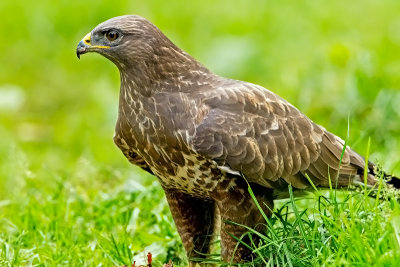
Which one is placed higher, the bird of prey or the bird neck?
the bird neck

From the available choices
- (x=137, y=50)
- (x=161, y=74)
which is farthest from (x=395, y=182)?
(x=137, y=50)

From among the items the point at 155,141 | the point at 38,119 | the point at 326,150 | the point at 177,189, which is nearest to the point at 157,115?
the point at 155,141

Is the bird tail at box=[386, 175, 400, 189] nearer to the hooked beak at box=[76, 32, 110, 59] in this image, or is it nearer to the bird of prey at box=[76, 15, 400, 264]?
the bird of prey at box=[76, 15, 400, 264]

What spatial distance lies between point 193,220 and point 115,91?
178 inches

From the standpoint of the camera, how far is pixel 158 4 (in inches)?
443

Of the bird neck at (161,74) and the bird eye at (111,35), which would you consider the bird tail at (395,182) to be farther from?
the bird eye at (111,35)

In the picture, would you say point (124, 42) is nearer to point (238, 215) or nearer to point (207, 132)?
point (207, 132)

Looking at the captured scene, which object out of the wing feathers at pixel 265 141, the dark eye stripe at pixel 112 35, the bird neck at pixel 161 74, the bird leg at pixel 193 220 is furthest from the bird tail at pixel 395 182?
the dark eye stripe at pixel 112 35

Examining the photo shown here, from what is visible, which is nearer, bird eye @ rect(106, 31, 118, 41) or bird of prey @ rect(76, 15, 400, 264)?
bird of prey @ rect(76, 15, 400, 264)

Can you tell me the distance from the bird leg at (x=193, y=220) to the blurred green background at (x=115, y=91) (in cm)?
26

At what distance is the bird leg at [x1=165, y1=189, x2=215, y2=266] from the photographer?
5.02 m

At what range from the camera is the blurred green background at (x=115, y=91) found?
5.68 metres

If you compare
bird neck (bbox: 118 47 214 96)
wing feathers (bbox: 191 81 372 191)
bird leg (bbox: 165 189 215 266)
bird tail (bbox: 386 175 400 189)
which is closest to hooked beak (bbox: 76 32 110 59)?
bird neck (bbox: 118 47 214 96)

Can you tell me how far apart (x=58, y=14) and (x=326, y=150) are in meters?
6.78
